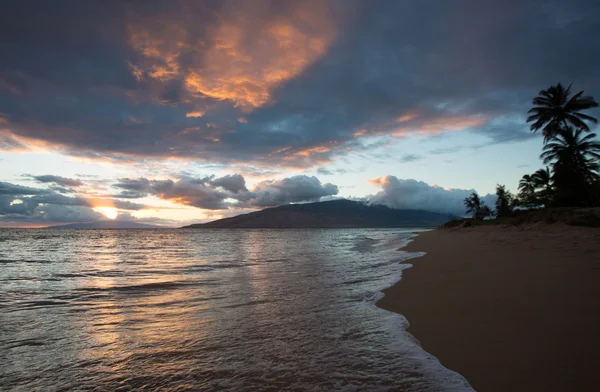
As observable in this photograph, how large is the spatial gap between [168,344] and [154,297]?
4.06 metres

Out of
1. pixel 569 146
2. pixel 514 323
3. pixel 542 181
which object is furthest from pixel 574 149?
pixel 514 323

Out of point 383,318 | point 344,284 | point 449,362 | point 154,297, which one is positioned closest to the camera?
point 449,362

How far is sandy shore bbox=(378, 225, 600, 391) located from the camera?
2916mm

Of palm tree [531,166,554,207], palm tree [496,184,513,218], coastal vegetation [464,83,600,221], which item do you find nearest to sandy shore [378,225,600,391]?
coastal vegetation [464,83,600,221]

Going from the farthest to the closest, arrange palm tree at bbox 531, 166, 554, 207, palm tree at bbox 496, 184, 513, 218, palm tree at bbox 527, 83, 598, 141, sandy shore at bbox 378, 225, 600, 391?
palm tree at bbox 496, 184, 513, 218, palm tree at bbox 531, 166, 554, 207, palm tree at bbox 527, 83, 598, 141, sandy shore at bbox 378, 225, 600, 391

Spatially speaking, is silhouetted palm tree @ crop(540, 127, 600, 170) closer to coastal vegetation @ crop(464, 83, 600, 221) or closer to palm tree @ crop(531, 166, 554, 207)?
coastal vegetation @ crop(464, 83, 600, 221)

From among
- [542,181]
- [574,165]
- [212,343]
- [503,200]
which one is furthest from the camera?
[503,200]

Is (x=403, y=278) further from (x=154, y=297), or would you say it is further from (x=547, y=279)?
(x=154, y=297)

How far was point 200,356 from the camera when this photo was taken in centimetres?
378

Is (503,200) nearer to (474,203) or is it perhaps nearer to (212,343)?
(474,203)

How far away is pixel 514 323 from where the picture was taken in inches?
168

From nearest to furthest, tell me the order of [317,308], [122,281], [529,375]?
[529,375]
[317,308]
[122,281]

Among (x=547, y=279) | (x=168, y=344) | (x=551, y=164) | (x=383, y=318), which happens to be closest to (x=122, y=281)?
(x=168, y=344)

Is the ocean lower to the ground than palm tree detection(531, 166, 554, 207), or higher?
lower
